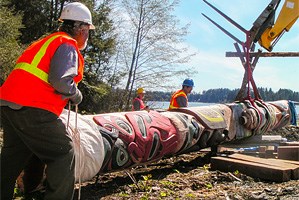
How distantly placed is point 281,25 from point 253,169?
5893mm

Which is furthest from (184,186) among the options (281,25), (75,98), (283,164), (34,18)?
(34,18)

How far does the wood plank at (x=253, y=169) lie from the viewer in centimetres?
473

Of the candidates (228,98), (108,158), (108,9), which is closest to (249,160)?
(108,158)

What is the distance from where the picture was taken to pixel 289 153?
625cm

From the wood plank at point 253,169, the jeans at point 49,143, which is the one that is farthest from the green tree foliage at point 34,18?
the jeans at point 49,143

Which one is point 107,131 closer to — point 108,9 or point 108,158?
point 108,158

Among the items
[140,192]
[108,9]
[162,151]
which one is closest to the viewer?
[140,192]

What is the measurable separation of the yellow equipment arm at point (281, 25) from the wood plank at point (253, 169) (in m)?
5.11

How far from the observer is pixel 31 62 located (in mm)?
3279

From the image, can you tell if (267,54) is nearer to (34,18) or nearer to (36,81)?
(36,81)

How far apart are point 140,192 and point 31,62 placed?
6.57 ft

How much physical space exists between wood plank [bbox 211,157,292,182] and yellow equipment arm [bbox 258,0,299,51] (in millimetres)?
5110

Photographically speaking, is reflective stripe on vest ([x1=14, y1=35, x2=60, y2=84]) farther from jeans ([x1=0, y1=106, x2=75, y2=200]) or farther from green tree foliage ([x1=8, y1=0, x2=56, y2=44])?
green tree foliage ([x1=8, y1=0, x2=56, y2=44])

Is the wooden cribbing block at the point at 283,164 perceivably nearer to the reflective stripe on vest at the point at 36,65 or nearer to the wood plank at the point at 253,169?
the wood plank at the point at 253,169
